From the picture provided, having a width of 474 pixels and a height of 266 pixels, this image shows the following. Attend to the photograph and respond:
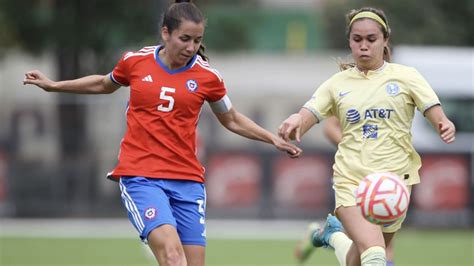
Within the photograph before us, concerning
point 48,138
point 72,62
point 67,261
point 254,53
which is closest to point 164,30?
point 67,261

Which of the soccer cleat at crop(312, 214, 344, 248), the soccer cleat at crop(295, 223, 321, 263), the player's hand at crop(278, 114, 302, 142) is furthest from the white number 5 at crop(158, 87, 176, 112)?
the soccer cleat at crop(295, 223, 321, 263)

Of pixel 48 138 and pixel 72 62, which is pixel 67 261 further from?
pixel 72 62

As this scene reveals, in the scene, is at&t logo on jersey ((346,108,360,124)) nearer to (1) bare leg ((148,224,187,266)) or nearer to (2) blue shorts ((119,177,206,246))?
(2) blue shorts ((119,177,206,246))

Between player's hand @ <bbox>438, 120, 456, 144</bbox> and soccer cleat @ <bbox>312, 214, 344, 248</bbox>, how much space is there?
185 cm

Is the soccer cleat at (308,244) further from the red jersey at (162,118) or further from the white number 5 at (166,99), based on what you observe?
the white number 5 at (166,99)

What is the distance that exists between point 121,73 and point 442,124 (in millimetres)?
2322

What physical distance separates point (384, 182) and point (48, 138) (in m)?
14.8

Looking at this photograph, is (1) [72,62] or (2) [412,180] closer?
(2) [412,180]

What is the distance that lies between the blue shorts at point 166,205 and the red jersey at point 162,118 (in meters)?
0.07

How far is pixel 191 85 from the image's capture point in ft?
A: 26.1

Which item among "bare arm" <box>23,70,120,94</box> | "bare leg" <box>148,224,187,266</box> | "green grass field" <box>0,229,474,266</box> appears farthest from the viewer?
"green grass field" <box>0,229,474,266</box>

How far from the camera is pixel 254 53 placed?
95.9 feet

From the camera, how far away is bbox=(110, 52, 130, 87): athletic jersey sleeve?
8117mm

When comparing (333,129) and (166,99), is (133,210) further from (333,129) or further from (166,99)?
(333,129)
